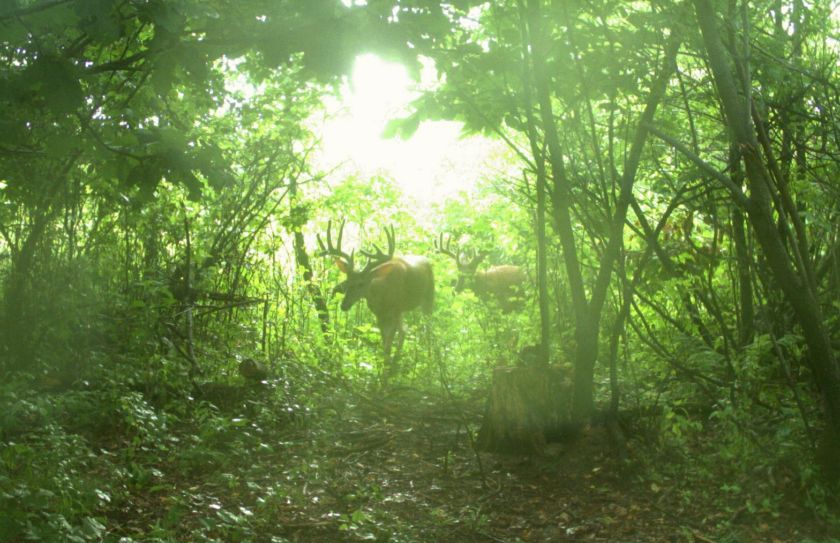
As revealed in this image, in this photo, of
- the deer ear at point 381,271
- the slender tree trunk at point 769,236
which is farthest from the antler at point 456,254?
the slender tree trunk at point 769,236

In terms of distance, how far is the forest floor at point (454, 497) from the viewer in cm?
464

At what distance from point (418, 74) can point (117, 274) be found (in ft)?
15.8

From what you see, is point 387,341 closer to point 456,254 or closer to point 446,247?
point 456,254

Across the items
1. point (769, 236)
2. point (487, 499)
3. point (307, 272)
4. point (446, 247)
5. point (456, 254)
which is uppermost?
point (446, 247)

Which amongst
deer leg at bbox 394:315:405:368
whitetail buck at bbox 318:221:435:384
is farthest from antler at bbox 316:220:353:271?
deer leg at bbox 394:315:405:368

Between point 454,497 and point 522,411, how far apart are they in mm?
1040

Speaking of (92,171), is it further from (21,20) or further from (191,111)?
(21,20)

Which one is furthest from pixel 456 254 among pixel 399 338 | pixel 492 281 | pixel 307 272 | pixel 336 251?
pixel 307 272

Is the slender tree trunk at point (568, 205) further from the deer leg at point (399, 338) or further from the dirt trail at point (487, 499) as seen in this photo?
the deer leg at point (399, 338)

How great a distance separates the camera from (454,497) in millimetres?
5496

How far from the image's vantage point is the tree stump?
20.4 feet

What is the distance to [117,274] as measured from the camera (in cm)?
761

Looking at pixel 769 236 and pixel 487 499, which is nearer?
pixel 769 236

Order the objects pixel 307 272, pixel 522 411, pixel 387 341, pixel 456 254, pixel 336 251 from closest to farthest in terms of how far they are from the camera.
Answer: pixel 522 411
pixel 307 272
pixel 387 341
pixel 336 251
pixel 456 254
